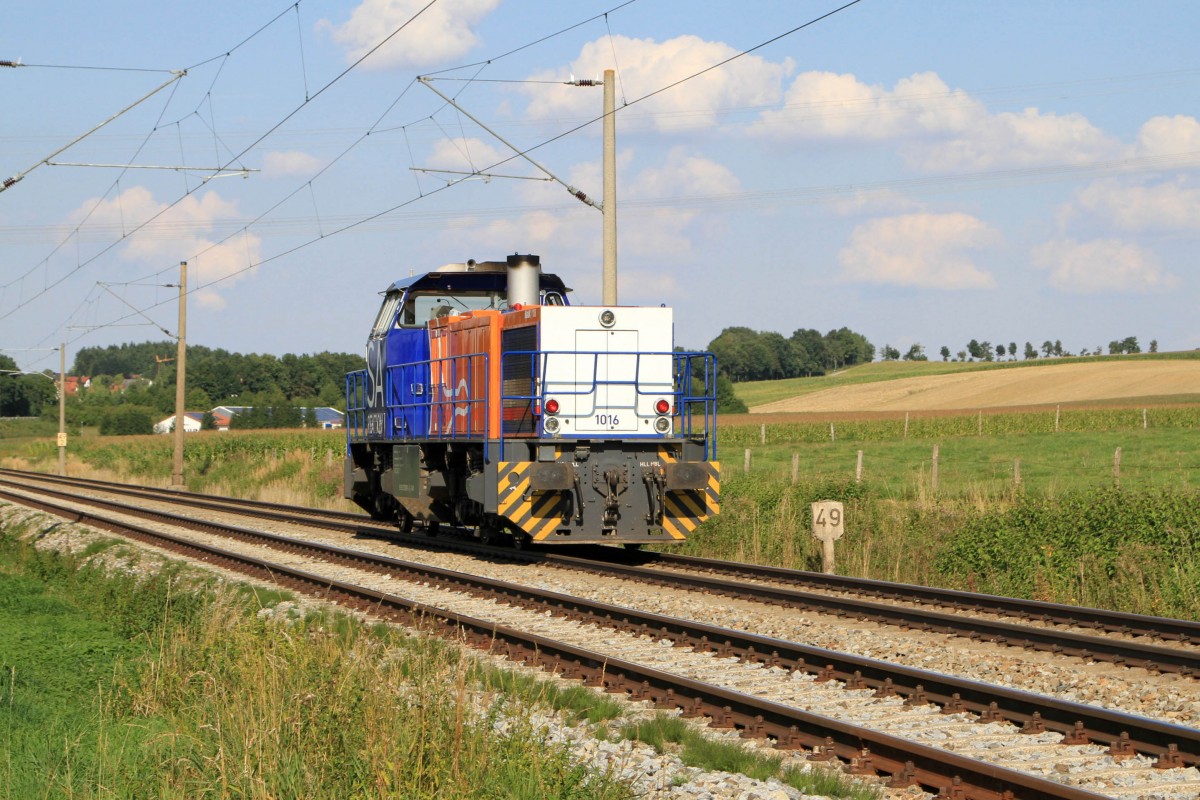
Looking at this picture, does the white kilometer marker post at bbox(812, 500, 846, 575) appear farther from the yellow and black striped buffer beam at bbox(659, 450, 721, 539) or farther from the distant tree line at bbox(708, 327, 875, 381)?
the distant tree line at bbox(708, 327, 875, 381)

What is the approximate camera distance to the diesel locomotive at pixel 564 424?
48.5 ft

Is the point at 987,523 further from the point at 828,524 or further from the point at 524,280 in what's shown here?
the point at 524,280

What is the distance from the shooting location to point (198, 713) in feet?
23.1

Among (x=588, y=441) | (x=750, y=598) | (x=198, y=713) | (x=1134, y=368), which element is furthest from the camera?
(x=1134, y=368)

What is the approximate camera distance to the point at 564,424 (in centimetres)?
1523

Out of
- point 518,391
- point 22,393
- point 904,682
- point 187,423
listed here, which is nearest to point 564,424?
point 518,391

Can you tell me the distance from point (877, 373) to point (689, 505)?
11451cm

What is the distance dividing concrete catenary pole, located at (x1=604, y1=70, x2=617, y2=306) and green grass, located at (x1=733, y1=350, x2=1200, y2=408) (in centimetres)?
8405

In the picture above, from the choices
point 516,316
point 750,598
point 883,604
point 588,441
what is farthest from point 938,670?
point 516,316

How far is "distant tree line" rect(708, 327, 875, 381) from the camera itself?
454ft

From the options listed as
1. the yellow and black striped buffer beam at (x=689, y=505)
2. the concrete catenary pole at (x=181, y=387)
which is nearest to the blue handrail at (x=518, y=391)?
the yellow and black striped buffer beam at (x=689, y=505)

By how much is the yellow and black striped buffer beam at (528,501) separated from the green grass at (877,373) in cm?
8791

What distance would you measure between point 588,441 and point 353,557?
4031 mm

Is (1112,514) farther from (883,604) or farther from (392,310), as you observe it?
(392,310)
